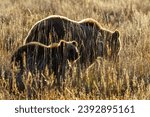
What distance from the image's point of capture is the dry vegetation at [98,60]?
6.95m

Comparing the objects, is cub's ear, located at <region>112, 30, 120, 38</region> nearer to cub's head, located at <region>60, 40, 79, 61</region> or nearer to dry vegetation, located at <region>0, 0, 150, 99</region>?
dry vegetation, located at <region>0, 0, 150, 99</region>

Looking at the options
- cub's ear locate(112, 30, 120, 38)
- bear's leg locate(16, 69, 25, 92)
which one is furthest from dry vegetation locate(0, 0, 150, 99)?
cub's ear locate(112, 30, 120, 38)

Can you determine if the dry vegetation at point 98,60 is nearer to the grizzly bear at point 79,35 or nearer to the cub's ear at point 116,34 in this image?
the grizzly bear at point 79,35

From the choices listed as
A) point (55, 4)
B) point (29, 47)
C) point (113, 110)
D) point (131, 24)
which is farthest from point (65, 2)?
point (113, 110)

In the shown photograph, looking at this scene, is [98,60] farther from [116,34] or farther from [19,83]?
[19,83]

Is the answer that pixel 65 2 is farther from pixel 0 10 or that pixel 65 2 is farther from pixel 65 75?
pixel 65 75

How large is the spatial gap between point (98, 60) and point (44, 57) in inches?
40.0

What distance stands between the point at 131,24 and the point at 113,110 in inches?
207

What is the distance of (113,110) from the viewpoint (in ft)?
21.1

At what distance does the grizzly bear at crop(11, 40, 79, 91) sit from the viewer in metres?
7.34

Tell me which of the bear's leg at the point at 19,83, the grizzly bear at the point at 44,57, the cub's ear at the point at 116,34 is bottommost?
the bear's leg at the point at 19,83

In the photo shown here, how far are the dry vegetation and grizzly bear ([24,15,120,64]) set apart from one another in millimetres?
231

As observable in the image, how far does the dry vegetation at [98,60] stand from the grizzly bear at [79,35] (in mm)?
231

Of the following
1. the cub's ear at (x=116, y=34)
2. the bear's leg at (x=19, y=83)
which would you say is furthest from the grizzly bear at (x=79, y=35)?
the bear's leg at (x=19, y=83)
